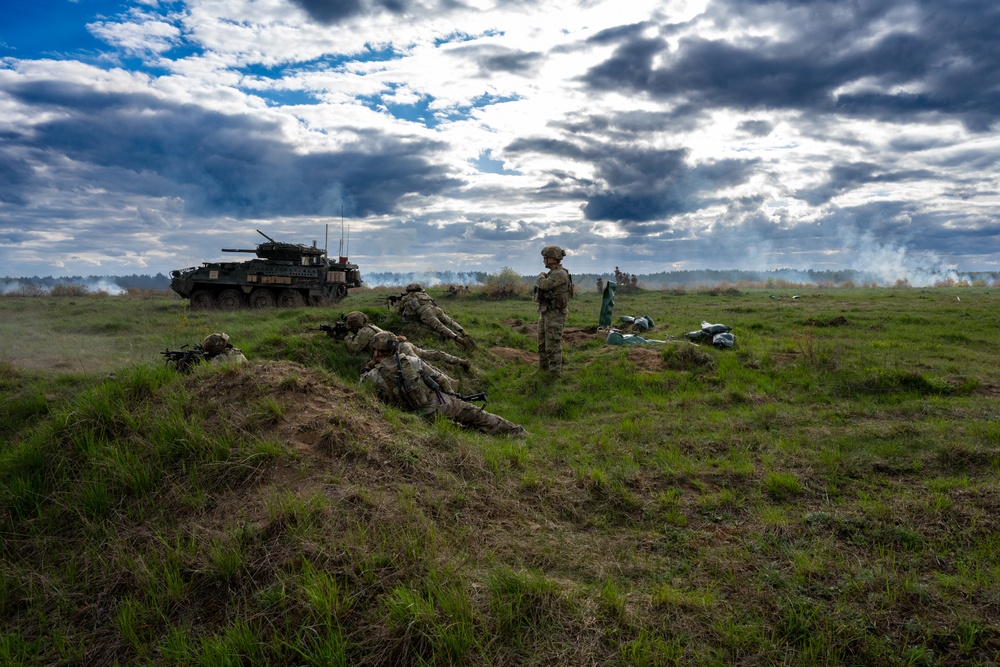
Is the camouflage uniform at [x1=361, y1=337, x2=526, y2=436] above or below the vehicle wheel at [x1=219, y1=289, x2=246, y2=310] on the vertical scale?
below

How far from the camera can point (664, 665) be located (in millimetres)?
2443

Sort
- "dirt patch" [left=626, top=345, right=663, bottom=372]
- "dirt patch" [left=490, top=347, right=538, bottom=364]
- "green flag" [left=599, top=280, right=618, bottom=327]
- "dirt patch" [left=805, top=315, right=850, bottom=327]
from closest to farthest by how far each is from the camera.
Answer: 1. "dirt patch" [left=626, top=345, right=663, bottom=372]
2. "dirt patch" [left=490, top=347, right=538, bottom=364]
3. "green flag" [left=599, top=280, right=618, bottom=327]
4. "dirt patch" [left=805, top=315, right=850, bottom=327]

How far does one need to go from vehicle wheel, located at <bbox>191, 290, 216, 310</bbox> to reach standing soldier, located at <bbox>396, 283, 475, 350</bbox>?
461 inches

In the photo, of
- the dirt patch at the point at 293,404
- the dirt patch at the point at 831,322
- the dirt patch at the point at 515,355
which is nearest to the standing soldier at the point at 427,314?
the dirt patch at the point at 515,355

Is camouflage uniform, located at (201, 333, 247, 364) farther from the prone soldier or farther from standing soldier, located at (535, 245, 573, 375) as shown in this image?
standing soldier, located at (535, 245, 573, 375)

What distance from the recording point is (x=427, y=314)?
416 inches

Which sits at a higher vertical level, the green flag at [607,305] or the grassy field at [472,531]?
the green flag at [607,305]

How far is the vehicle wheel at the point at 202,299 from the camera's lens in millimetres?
19172

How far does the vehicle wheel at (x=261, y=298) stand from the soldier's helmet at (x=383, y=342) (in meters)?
14.8

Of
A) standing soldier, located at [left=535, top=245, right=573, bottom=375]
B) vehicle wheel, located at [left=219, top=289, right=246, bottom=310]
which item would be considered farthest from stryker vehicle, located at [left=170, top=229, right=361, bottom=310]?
standing soldier, located at [left=535, top=245, right=573, bottom=375]

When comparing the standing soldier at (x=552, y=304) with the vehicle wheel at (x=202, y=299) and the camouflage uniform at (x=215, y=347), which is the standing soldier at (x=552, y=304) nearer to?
the camouflage uniform at (x=215, y=347)

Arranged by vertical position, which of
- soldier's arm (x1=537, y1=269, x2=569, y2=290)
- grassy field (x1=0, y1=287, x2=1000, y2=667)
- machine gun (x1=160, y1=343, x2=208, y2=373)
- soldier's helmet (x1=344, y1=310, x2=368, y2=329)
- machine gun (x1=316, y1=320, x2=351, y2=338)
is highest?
soldier's arm (x1=537, y1=269, x2=569, y2=290)

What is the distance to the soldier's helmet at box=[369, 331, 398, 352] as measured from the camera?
20.9ft

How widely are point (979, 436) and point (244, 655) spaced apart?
22.0 ft
